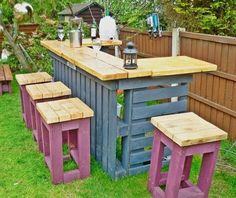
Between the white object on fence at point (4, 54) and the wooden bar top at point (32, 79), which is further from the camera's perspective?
the white object on fence at point (4, 54)

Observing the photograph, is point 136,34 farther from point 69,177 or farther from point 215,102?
point 69,177

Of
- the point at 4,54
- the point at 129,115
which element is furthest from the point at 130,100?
the point at 4,54

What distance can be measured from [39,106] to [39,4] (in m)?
4.10

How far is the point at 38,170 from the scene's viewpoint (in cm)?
304

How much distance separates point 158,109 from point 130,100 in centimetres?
30

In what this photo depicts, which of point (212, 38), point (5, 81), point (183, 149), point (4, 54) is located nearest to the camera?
point (183, 149)

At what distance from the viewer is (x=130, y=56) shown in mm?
2545

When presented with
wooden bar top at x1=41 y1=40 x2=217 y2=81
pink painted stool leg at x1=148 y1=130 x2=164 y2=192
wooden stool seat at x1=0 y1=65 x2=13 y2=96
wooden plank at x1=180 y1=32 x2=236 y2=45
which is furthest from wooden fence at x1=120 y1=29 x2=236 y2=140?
wooden stool seat at x1=0 y1=65 x2=13 y2=96

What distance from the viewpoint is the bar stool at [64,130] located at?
2.62 meters

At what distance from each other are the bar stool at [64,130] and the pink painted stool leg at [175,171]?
32.3 inches

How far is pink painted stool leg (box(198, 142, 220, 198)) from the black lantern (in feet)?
2.91

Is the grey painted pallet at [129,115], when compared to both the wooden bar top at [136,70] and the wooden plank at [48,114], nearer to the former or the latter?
the wooden bar top at [136,70]

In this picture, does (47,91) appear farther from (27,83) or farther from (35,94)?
(27,83)

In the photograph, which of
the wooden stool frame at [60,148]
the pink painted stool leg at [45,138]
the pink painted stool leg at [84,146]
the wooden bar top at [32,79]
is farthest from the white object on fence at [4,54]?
the pink painted stool leg at [84,146]
